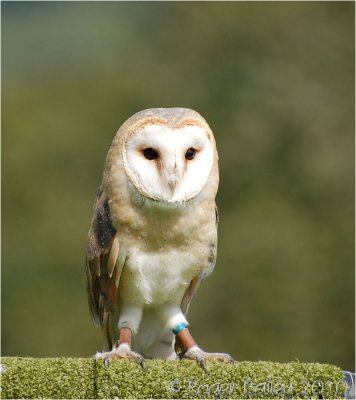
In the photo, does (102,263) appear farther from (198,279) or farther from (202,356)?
(202,356)

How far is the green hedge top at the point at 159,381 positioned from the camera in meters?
3.47

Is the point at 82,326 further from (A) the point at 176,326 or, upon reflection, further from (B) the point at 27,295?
(A) the point at 176,326

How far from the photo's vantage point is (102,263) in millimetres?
4004

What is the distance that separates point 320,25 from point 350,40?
0.69 m

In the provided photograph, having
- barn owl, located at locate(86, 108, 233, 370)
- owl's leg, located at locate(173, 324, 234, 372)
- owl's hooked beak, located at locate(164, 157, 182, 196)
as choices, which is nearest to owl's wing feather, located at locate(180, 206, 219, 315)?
barn owl, located at locate(86, 108, 233, 370)

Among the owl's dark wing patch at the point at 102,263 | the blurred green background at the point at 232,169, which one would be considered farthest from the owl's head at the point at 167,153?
the blurred green background at the point at 232,169

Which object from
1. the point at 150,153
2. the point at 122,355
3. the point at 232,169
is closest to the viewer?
the point at 122,355

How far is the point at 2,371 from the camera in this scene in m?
3.50

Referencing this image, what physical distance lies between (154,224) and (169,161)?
267 mm

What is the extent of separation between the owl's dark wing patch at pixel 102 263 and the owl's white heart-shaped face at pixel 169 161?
0.71 ft

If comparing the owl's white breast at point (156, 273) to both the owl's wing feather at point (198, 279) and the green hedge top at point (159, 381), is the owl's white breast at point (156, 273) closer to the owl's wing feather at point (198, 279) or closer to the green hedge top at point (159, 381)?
the owl's wing feather at point (198, 279)

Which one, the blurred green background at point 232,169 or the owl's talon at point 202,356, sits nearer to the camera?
the owl's talon at point 202,356

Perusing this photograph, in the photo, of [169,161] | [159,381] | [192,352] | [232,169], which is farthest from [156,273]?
[232,169]

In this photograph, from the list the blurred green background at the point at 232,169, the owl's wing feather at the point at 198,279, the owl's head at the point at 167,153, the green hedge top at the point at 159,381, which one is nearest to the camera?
the green hedge top at the point at 159,381
